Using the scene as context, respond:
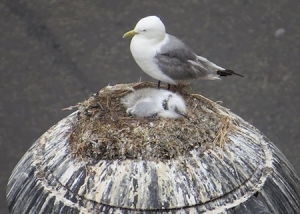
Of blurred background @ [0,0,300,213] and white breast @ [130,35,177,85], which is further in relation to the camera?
blurred background @ [0,0,300,213]

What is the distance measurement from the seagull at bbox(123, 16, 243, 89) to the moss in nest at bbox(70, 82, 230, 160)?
0.17 m

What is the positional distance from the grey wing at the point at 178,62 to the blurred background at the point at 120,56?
7.72 ft

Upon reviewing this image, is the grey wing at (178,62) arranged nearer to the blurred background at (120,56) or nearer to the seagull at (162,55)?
the seagull at (162,55)

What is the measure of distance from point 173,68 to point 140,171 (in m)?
0.57

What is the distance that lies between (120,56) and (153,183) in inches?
136

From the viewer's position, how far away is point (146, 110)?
251 cm

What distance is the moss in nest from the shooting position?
→ 2.37 metres

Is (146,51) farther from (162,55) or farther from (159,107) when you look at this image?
(159,107)

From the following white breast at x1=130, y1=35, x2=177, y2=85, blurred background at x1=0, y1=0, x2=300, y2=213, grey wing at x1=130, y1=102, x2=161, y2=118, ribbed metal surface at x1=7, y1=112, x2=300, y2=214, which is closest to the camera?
ribbed metal surface at x1=7, y1=112, x2=300, y2=214

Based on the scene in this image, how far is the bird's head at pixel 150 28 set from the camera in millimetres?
2572

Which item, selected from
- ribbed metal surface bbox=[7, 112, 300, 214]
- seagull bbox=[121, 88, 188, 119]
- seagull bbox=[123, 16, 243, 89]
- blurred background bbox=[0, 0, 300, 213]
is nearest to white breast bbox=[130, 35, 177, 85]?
seagull bbox=[123, 16, 243, 89]

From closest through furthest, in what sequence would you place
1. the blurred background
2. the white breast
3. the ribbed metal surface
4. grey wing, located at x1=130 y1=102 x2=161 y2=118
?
the ribbed metal surface < grey wing, located at x1=130 y1=102 x2=161 y2=118 < the white breast < the blurred background

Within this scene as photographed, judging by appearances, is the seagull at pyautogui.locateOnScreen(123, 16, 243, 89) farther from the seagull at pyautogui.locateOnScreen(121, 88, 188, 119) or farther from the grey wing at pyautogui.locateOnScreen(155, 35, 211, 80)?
the seagull at pyautogui.locateOnScreen(121, 88, 188, 119)

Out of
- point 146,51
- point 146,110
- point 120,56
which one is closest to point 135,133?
point 146,110
